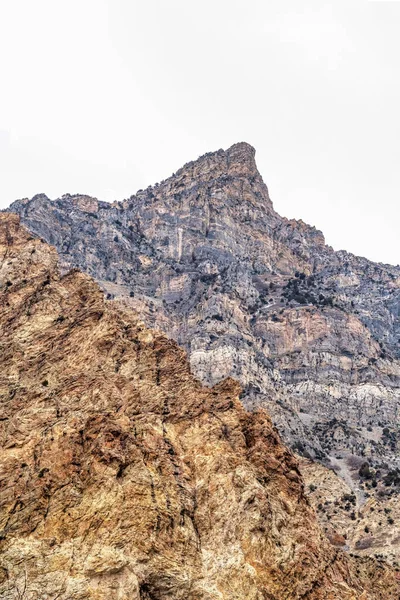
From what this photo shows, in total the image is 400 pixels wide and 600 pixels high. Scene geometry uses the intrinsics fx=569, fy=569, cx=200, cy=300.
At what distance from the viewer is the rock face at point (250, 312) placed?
4710 inches

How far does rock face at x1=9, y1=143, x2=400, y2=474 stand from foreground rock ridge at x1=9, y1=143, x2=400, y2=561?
1.15 ft

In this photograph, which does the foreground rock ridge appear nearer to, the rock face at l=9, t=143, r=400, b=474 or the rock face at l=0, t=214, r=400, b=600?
the rock face at l=9, t=143, r=400, b=474

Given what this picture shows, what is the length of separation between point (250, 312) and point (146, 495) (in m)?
132

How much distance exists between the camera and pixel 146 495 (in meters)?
28.0

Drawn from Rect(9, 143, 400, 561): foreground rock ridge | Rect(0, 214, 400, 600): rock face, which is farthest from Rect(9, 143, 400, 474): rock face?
Rect(0, 214, 400, 600): rock face

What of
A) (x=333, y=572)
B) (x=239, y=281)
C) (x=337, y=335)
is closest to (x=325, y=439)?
(x=337, y=335)

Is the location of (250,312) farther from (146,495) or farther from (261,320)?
(146,495)

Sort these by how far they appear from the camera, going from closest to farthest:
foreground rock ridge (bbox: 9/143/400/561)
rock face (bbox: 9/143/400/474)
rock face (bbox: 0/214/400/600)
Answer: rock face (bbox: 0/214/400/600) < foreground rock ridge (bbox: 9/143/400/561) < rock face (bbox: 9/143/400/474)

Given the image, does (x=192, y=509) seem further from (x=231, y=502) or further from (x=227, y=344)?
(x=227, y=344)

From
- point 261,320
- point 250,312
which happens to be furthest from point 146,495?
point 250,312

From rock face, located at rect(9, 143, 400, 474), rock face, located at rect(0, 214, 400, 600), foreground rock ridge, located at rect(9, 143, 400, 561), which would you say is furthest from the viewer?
rock face, located at rect(9, 143, 400, 474)

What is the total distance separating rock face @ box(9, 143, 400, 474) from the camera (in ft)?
392

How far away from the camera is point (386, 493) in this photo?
274 feet

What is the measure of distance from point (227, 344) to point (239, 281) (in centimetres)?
4256
